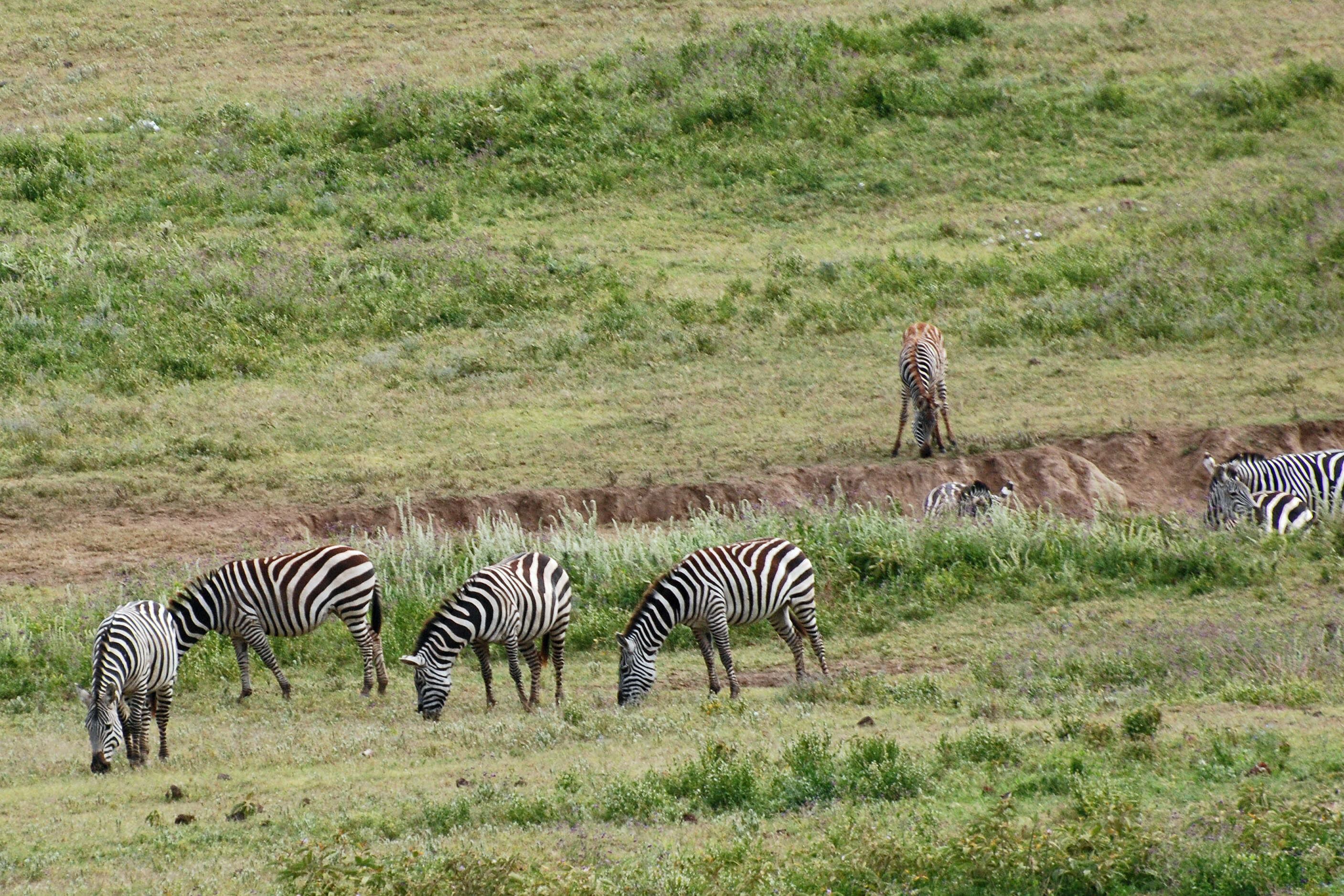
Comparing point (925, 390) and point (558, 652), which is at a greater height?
point (925, 390)

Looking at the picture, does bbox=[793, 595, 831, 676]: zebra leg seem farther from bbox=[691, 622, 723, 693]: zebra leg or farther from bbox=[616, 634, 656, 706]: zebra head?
bbox=[616, 634, 656, 706]: zebra head

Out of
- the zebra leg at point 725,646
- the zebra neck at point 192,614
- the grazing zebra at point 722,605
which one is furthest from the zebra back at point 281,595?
the zebra leg at point 725,646

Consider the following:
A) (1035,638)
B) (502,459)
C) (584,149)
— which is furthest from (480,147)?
(1035,638)

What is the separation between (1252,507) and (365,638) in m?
9.39

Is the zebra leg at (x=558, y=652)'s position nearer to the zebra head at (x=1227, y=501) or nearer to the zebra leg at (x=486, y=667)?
the zebra leg at (x=486, y=667)

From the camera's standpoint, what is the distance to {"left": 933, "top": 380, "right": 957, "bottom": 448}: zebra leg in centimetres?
2027

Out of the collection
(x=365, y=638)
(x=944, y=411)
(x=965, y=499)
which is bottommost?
(x=365, y=638)

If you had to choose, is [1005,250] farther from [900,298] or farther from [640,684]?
[640,684]

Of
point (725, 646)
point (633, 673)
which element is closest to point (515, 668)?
point (633, 673)

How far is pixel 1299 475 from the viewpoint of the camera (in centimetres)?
1766

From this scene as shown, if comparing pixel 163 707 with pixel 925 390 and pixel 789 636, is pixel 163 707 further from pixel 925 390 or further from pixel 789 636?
pixel 925 390

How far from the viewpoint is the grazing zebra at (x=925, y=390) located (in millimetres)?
20266

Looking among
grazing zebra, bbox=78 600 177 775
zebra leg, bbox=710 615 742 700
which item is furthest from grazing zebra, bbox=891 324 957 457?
grazing zebra, bbox=78 600 177 775

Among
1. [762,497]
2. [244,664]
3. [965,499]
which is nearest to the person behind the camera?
[244,664]
